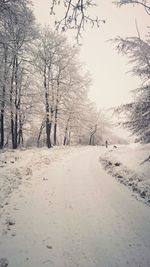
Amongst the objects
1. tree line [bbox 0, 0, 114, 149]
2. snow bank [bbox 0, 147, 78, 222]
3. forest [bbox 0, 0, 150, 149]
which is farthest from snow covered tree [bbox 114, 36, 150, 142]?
tree line [bbox 0, 0, 114, 149]

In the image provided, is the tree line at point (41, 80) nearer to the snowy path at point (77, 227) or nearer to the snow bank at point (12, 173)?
the snow bank at point (12, 173)

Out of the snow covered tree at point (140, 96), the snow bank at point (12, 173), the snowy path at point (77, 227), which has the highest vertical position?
the snow covered tree at point (140, 96)

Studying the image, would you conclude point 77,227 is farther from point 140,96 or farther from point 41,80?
point 41,80

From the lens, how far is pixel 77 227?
7098 mm

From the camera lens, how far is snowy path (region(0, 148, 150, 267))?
5.62 metres

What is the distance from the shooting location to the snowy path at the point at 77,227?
562 cm

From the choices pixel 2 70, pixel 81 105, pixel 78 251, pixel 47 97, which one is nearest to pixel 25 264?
Answer: pixel 78 251

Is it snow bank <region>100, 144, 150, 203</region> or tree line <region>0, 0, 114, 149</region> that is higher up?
tree line <region>0, 0, 114, 149</region>

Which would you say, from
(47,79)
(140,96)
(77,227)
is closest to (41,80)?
(47,79)

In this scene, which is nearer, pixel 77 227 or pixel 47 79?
pixel 77 227

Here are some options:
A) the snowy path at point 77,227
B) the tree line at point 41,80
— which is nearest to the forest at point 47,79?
the tree line at point 41,80

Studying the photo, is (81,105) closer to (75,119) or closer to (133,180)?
(75,119)

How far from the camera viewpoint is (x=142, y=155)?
14.7 metres

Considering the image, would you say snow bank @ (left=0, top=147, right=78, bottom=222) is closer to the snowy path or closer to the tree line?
the snowy path
